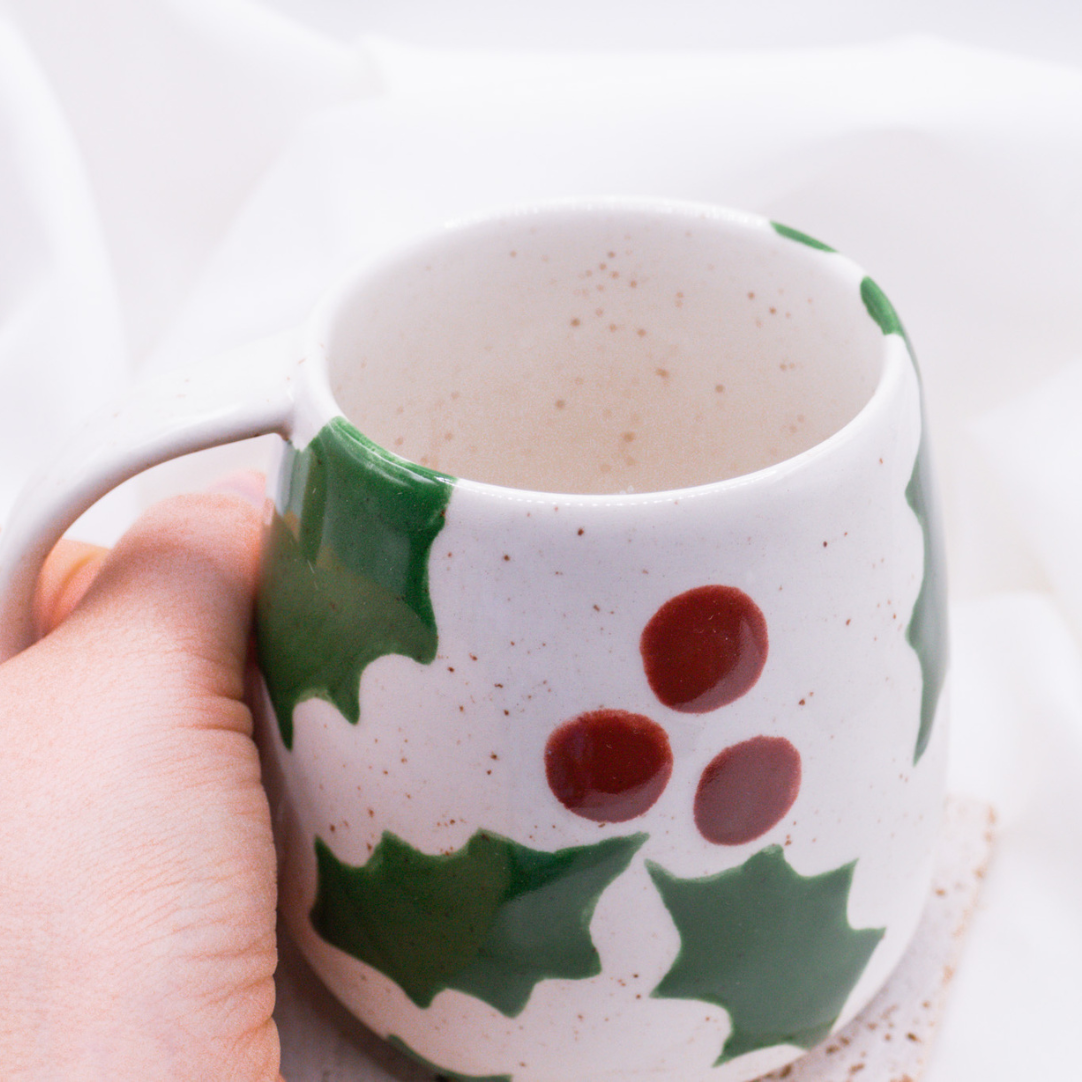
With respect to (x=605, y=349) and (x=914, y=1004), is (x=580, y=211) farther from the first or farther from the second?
(x=914, y=1004)

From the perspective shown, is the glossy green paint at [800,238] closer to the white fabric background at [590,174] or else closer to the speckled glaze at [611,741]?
the speckled glaze at [611,741]

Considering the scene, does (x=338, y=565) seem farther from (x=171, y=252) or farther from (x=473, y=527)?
(x=171, y=252)

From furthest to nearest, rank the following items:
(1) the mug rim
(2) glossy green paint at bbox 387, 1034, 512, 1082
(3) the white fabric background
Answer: (3) the white fabric background
(2) glossy green paint at bbox 387, 1034, 512, 1082
(1) the mug rim

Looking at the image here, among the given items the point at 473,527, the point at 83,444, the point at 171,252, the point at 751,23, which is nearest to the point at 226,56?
the point at 171,252

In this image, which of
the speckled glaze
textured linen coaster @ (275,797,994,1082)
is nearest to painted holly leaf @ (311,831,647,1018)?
the speckled glaze

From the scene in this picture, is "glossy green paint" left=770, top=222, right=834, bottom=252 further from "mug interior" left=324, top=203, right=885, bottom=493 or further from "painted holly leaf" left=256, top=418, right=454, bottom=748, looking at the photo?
"painted holly leaf" left=256, top=418, right=454, bottom=748

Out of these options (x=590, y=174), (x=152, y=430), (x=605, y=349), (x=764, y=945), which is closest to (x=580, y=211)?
(x=605, y=349)
